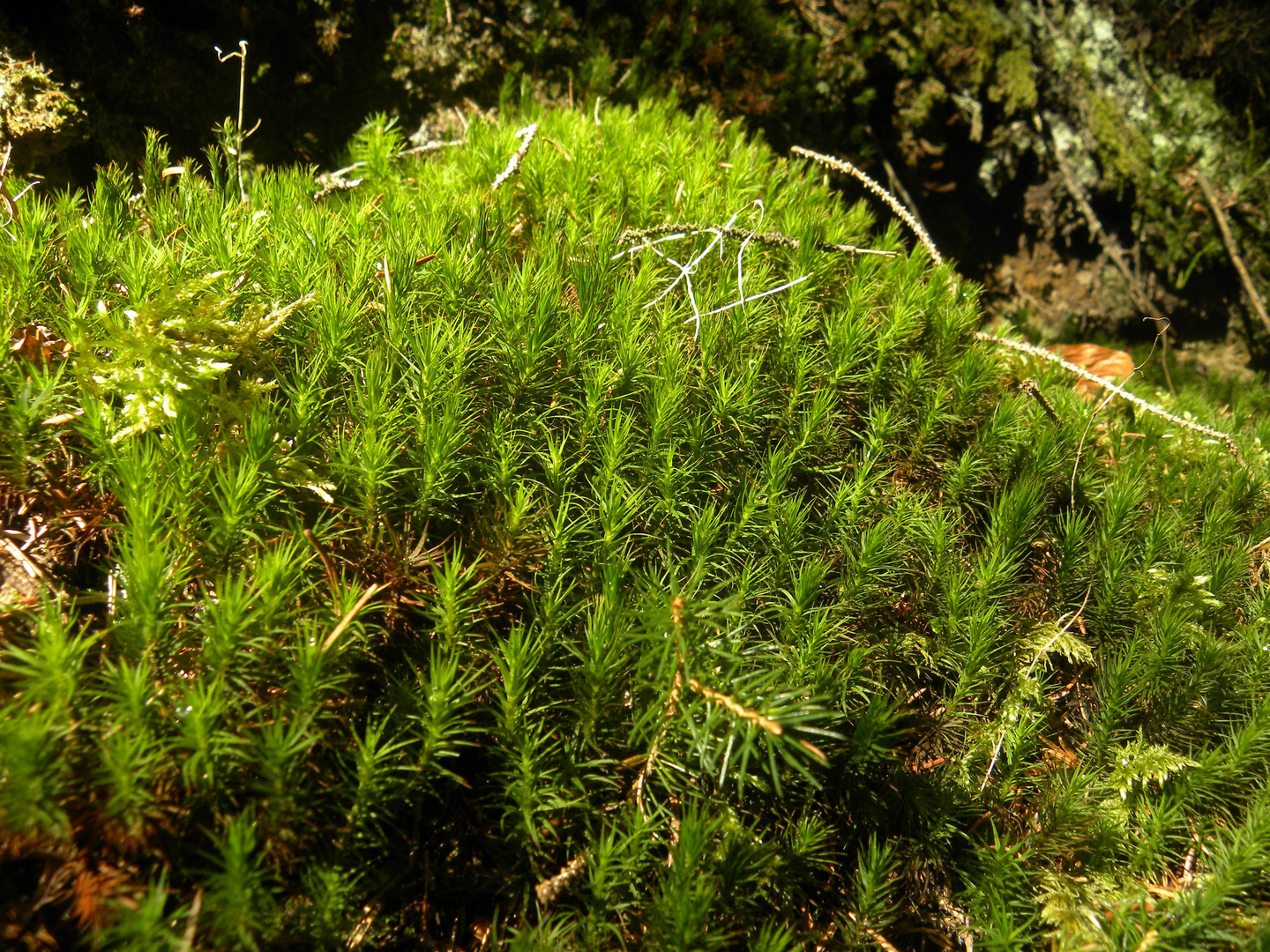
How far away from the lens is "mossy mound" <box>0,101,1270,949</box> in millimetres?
1304

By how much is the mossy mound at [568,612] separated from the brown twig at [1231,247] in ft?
9.58

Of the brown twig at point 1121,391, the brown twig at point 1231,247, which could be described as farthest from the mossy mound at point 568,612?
the brown twig at point 1231,247

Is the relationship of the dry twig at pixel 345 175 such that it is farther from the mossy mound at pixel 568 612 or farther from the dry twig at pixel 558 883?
the dry twig at pixel 558 883

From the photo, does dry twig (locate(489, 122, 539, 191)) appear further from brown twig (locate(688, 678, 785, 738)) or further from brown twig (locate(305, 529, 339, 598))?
brown twig (locate(688, 678, 785, 738))

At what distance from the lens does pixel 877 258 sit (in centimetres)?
268

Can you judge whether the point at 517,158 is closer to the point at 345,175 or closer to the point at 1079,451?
the point at 345,175

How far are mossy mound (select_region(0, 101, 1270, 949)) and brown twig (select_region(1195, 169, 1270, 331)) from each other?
2921 mm

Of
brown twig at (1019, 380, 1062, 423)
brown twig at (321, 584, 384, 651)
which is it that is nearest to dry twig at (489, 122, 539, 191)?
brown twig at (321, 584, 384, 651)

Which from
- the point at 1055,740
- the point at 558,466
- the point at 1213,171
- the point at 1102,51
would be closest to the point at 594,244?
the point at 558,466

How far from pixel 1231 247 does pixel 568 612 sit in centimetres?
504

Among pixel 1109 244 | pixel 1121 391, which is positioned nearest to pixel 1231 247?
pixel 1109 244

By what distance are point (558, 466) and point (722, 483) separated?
436mm

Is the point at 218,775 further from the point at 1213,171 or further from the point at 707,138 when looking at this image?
the point at 1213,171

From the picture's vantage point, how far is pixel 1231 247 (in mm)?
4473
